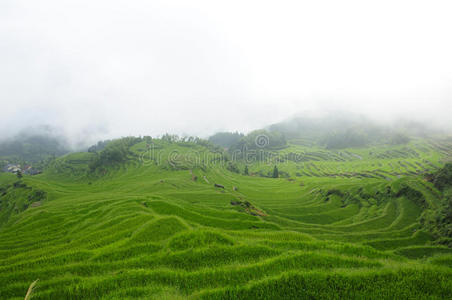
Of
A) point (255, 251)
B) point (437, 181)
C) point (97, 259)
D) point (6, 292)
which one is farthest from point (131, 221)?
point (437, 181)

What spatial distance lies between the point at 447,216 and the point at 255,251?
35401 mm

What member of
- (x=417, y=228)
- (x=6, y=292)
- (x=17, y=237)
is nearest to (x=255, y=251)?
(x=6, y=292)

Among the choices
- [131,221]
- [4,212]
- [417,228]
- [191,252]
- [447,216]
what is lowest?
[4,212]

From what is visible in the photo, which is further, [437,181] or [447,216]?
[437,181]

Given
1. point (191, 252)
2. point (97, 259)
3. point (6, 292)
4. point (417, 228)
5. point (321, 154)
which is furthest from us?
point (321, 154)

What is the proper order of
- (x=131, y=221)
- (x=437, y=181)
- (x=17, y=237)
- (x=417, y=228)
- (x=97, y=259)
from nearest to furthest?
(x=97, y=259) → (x=131, y=221) → (x=17, y=237) → (x=417, y=228) → (x=437, y=181)

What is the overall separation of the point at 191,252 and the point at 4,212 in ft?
374

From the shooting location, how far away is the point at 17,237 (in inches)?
866

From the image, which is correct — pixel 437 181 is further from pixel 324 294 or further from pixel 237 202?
pixel 324 294

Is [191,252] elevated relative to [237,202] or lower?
elevated

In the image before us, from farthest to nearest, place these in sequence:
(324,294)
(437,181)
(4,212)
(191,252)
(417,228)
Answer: (4,212)
(437,181)
(417,228)
(191,252)
(324,294)

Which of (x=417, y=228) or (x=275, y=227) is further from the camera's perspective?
(x=417, y=228)

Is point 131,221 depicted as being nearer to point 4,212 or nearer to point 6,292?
point 6,292

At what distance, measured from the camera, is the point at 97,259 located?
8.93 meters
